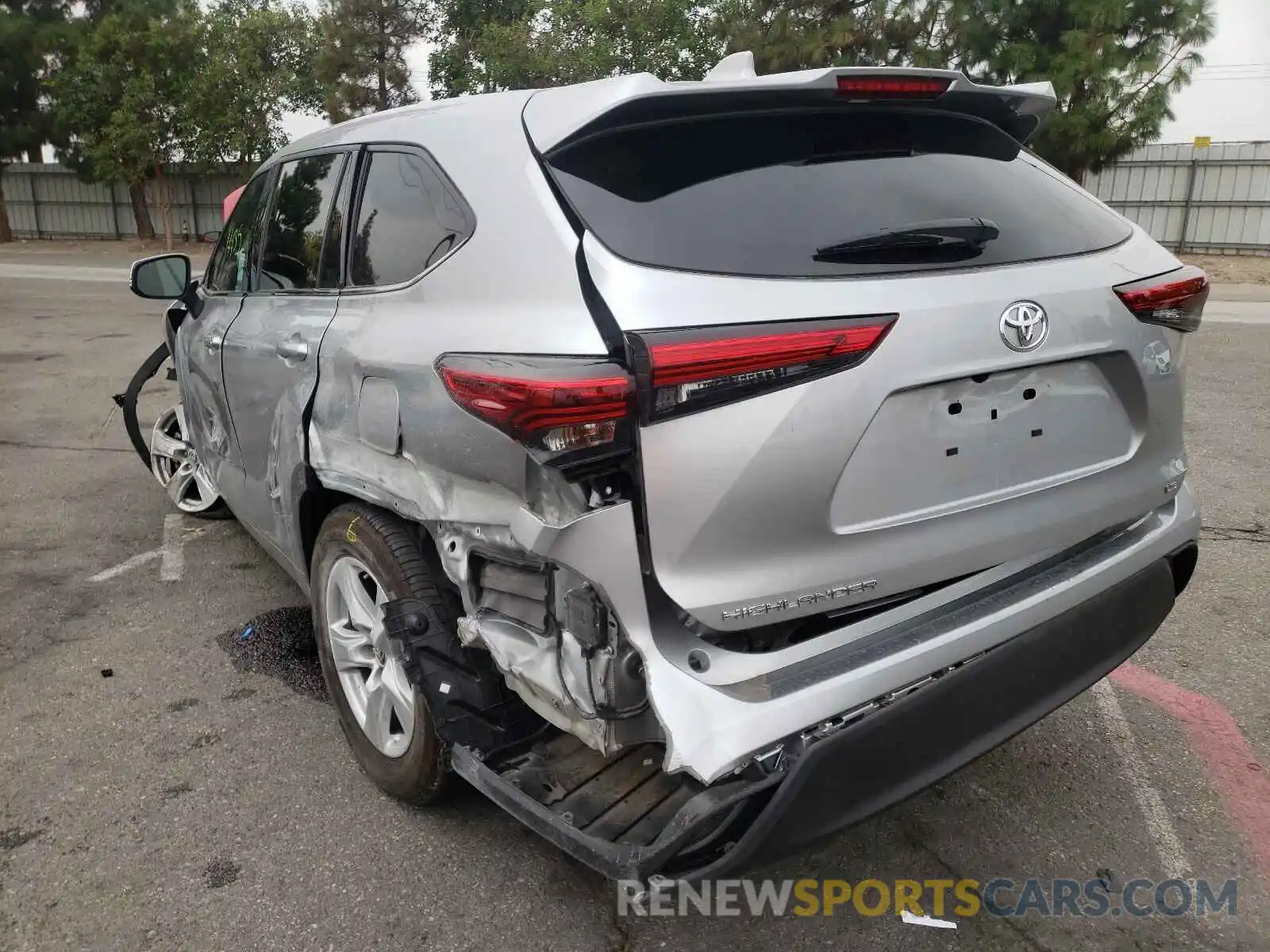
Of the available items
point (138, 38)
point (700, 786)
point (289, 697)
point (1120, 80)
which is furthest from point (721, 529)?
point (138, 38)

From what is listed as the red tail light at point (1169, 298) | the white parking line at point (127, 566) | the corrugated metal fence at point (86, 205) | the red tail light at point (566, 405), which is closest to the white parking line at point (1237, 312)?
the red tail light at point (1169, 298)

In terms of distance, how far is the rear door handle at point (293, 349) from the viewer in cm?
303

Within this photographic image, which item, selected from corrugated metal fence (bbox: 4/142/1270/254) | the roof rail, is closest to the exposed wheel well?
the roof rail

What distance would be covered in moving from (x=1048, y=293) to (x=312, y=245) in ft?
7.31

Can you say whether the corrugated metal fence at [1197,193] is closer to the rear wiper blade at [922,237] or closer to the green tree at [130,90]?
the green tree at [130,90]

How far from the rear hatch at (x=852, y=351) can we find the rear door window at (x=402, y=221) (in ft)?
1.31

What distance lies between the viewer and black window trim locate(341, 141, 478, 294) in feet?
8.07

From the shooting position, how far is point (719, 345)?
Result: 196cm

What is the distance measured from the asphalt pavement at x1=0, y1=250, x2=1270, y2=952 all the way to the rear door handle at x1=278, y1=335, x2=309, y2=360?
4.12ft

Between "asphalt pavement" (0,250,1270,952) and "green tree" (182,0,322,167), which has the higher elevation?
"green tree" (182,0,322,167)

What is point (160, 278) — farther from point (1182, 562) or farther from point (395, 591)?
point (1182, 562)

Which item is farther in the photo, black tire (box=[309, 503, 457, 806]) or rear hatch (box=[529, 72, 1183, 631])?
black tire (box=[309, 503, 457, 806])

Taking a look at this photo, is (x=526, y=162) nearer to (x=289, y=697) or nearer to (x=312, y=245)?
(x=312, y=245)

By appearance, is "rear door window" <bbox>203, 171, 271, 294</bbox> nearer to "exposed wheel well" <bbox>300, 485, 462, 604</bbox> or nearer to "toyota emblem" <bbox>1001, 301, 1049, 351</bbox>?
"exposed wheel well" <bbox>300, 485, 462, 604</bbox>
